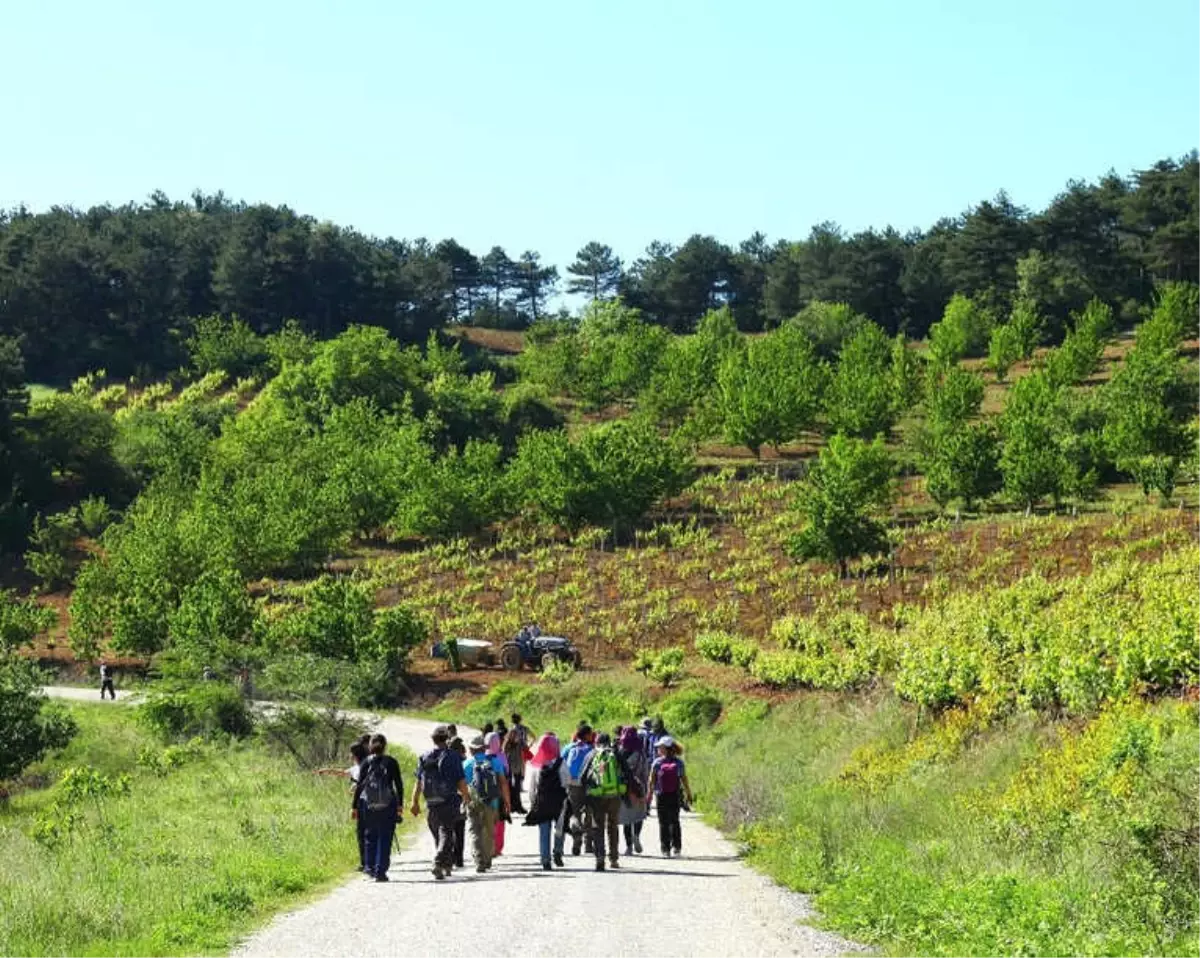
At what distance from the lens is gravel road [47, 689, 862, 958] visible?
35.9 feet

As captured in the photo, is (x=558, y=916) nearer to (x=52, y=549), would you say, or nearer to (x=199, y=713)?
(x=199, y=713)

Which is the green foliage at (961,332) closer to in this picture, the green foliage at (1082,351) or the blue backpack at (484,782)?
the green foliage at (1082,351)

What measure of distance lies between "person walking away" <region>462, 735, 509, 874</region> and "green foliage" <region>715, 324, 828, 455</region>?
188 ft

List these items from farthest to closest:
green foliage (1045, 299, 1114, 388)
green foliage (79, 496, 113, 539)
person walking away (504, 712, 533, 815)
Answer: green foliage (1045, 299, 1114, 388) → green foliage (79, 496, 113, 539) → person walking away (504, 712, 533, 815)

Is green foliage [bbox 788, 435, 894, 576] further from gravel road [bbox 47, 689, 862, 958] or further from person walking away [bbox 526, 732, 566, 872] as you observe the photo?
person walking away [bbox 526, 732, 566, 872]

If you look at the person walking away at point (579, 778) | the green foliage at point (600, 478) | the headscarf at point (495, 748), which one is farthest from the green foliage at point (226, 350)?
the person walking away at point (579, 778)

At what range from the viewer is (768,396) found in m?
74.2

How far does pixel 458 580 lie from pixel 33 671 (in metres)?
23.8

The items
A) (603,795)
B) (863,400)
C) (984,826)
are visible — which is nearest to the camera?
(984,826)

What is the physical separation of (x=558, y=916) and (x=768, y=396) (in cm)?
6313

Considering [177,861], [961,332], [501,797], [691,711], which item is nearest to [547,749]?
[501,797]

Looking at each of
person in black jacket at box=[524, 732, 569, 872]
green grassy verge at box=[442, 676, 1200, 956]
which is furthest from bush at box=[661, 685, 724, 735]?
person in black jacket at box=[524, 732, 569, 872]

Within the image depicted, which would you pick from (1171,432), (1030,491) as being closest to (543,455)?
(1030,491)

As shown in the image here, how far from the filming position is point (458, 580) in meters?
57.3
